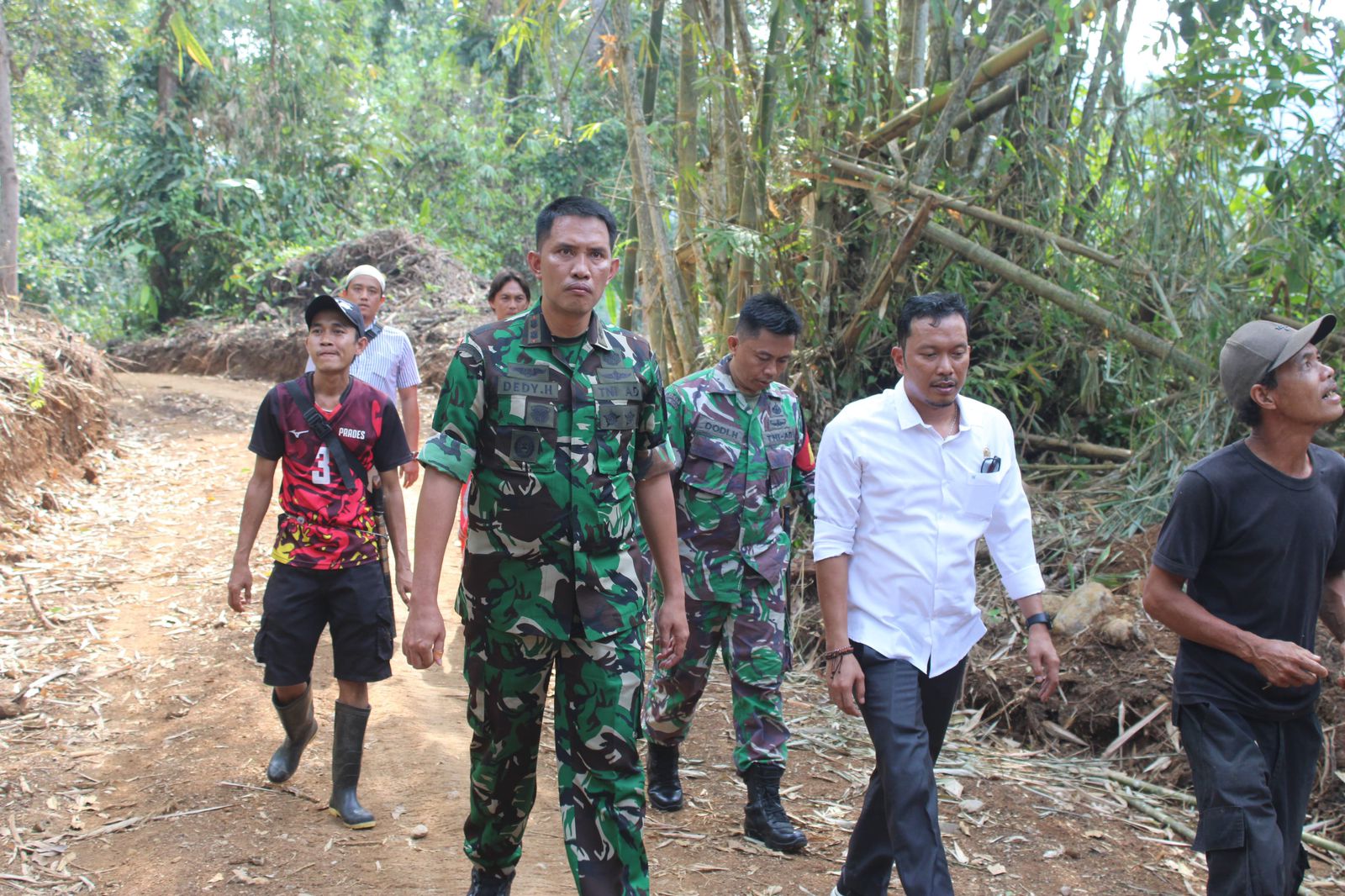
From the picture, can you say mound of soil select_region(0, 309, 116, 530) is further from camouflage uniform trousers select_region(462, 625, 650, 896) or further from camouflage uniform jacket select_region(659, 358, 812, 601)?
camouflage uniform trousers select_region(462, 625, 650, 896)

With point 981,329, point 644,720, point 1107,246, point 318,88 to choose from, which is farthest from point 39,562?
point 318,88

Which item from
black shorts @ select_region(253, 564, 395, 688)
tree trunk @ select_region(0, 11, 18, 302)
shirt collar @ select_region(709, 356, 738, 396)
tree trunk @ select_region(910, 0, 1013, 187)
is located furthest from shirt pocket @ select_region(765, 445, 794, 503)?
tree trunk @ select_region(0, 11, 18, 302)

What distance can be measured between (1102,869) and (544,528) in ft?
8.59

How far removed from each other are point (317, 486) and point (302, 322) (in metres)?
14.7

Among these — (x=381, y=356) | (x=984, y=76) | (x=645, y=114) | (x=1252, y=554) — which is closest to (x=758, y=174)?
(x=645, y=114)

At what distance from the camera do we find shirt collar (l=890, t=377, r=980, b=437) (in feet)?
10.8

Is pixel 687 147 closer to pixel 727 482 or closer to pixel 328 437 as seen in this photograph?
pixel 727 482

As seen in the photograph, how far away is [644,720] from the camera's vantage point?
191 inches

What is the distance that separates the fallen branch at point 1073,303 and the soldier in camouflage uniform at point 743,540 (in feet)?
9.58

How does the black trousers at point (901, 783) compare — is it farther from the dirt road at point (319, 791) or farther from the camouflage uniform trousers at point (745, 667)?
the camouflage uniform trousers at point (745, 667)

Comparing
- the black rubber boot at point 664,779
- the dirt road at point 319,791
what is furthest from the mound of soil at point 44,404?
the black rubber boot at point 664,779

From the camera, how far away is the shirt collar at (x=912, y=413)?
130 inches

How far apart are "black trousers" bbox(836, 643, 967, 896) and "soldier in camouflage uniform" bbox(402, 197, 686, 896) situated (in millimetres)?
673

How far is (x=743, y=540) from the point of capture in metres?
4.49
